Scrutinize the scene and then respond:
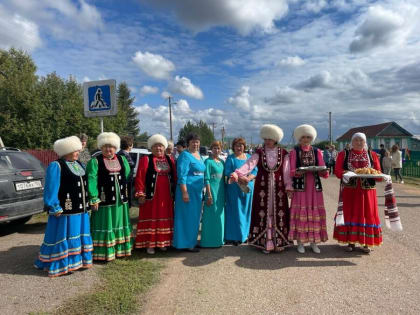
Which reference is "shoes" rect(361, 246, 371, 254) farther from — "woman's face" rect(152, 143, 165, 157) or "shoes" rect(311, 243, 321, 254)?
"woman's face" rect(152, 143, 165, 157)

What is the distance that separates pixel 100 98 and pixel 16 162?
2.41 meters

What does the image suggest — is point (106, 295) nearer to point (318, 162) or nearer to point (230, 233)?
point (230, 233)

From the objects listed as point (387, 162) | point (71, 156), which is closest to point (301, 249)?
point (71, 156)

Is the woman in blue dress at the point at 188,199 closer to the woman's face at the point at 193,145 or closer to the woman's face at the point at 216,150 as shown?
the woman's face at the point at 193,145

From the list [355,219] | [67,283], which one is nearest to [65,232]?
[67,283]

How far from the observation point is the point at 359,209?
4715mm

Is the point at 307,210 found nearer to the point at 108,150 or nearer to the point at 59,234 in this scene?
the point at 108,150

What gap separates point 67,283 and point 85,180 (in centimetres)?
132

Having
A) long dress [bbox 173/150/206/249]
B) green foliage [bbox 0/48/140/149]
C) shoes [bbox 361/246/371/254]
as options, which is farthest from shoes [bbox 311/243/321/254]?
green foliage [bbox 0/48/140/149]

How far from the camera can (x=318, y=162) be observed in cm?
484

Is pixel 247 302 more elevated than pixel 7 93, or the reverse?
pixel 7 93

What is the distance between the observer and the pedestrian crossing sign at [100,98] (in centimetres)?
736

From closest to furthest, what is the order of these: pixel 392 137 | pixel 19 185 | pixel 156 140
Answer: pixel 156 140 → pixel 19 185 → pixel 392 137

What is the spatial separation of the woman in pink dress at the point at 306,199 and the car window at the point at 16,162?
16.6 ft
